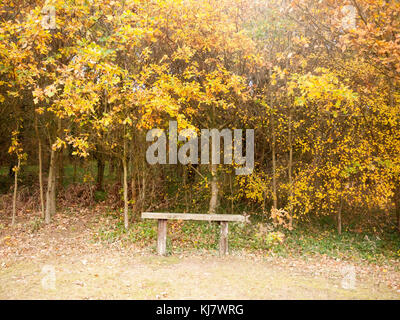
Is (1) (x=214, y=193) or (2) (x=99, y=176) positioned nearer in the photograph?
(1) (x=214, y=193)

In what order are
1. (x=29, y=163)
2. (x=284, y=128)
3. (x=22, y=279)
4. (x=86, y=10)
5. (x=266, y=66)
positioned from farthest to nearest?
(x=29, y=163) → (x=284, y=128) → (x=266, y=66) → (x=86, y=10) → (x=22, y=279)

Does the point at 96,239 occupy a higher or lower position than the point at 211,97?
lower

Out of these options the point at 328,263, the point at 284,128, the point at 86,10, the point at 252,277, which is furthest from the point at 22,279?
the point at 284,128

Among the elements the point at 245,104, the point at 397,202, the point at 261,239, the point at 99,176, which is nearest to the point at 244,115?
the point at 245,104

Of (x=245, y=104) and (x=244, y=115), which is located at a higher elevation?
(x=245, y=104)

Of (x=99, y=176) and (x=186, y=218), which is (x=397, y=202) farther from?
(x=99, y=176)

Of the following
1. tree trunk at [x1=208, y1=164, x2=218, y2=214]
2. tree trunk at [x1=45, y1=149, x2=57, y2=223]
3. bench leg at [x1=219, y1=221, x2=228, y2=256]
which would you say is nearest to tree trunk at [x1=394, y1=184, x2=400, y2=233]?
tree trunk at [x1=208, y1=164, x2=218, y2=214]

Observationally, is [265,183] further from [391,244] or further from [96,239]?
[96,239]

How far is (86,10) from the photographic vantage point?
23.7 feet

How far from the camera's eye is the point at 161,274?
6.16 m

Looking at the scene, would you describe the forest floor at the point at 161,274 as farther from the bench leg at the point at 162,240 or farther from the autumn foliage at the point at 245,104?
the autumn foliage at the point at 245,104

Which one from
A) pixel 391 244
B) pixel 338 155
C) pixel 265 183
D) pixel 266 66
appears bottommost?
pixel 391 244
